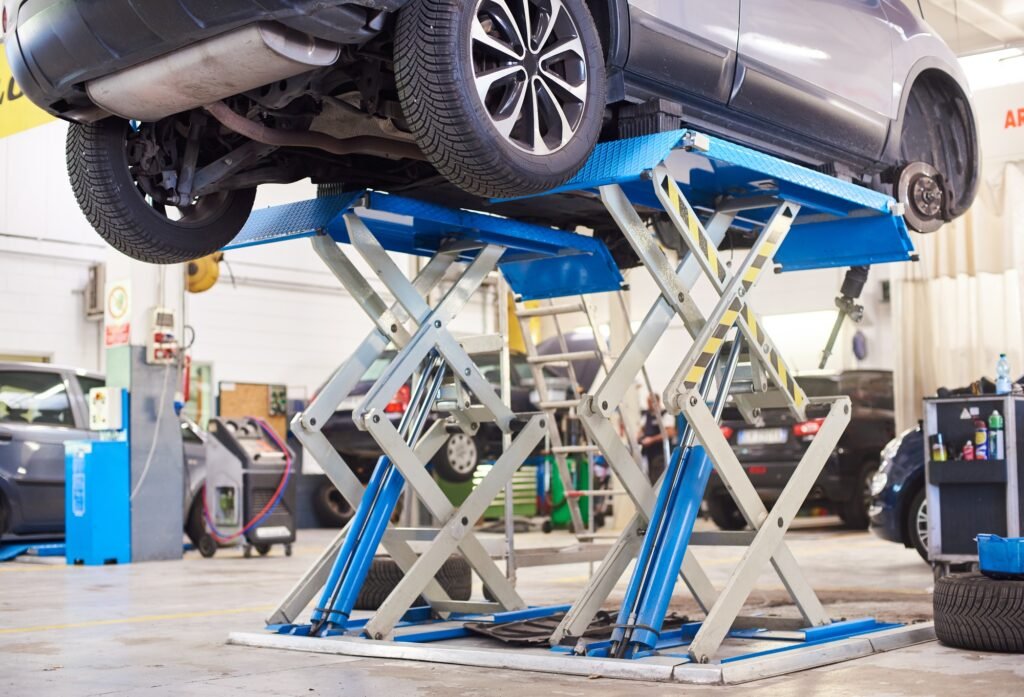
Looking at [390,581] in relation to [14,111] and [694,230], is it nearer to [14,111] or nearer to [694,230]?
[694,230]

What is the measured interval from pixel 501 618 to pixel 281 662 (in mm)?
1061

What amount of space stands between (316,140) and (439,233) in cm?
87

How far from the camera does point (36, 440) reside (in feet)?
29.7

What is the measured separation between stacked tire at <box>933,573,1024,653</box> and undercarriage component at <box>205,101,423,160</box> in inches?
91.7

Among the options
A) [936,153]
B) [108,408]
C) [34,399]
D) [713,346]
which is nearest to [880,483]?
[936,153]

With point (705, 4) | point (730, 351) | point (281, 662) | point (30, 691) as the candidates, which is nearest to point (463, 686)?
point (281, 662)

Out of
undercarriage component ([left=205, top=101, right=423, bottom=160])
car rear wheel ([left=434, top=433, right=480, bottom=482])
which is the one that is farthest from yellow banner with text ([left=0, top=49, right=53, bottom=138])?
undercarriage component ([left=205, top=101, right=423, bottom=160])

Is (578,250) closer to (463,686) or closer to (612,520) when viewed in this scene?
(463,686)

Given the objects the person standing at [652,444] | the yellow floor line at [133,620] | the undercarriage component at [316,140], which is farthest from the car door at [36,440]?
the undercarriage component at [316,140]

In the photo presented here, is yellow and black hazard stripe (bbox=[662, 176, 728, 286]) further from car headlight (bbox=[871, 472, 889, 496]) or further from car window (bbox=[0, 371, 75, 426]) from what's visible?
car window (bbox=[0, 371, 75, 426])

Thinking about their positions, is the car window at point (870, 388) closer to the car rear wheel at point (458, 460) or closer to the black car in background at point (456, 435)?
the black car in background at point (456, 435)

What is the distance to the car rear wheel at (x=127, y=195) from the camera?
3.65m

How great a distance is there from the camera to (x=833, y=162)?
459cm

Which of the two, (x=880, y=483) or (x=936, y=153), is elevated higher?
(x=936, y=153)
